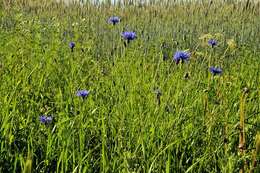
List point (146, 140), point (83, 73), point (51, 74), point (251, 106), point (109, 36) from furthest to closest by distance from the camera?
point (109, 36)
point (83, 73)
point (51, 74)
point (251, 106)
point (146, 140)

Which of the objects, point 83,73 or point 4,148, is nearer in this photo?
point 4,148

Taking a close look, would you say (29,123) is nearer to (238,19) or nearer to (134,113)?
(134,113)

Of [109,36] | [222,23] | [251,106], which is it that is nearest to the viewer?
[251,106]

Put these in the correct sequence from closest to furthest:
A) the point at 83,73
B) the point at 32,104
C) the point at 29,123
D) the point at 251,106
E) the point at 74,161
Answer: the point at 74,161 < the point at 29,123 < the point at 32,104 < the point at 251,106 < the point at 83,73

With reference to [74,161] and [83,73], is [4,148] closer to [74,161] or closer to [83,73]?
[74,161]

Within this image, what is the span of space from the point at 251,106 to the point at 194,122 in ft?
1.31

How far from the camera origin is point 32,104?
1.77m

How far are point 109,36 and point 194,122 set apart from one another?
103 inches

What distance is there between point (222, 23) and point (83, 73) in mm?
2293

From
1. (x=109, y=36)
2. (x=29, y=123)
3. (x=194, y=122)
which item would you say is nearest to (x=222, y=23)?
(x=109, y=36)

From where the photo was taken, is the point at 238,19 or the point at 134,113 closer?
the point at 134,113

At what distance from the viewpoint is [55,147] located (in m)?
1.50

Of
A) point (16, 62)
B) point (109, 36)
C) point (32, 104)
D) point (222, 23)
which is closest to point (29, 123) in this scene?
point (32, 104)

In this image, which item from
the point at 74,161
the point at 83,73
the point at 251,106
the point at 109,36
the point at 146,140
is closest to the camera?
the point at 74,161
